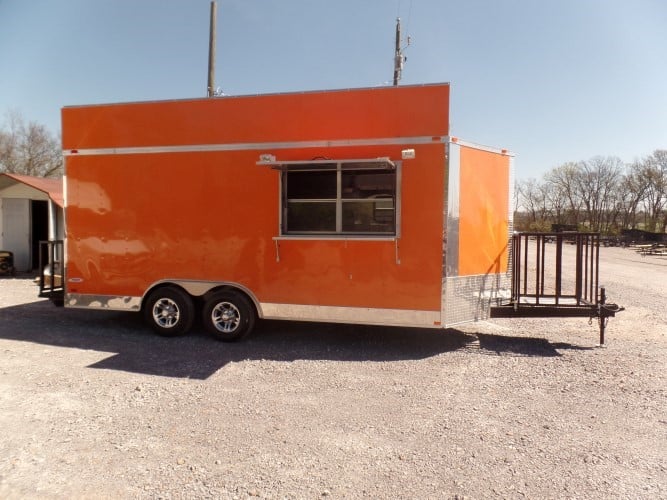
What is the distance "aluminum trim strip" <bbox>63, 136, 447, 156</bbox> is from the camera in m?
5.52

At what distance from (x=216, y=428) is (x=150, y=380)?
4.64 feet

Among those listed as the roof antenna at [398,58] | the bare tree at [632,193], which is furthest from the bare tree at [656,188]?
the roof antenna at [398,58]

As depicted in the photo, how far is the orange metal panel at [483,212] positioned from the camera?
5.69 m

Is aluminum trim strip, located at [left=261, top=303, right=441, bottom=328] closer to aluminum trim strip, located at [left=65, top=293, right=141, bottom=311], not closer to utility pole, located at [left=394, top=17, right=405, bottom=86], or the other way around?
aluminum trim strip, located at [left=65, top=293, right=141, bottom=311]

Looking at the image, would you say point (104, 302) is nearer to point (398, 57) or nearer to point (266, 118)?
point (266, 118)

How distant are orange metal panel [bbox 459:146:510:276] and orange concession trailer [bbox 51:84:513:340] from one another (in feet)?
0.08

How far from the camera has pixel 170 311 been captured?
630 cm

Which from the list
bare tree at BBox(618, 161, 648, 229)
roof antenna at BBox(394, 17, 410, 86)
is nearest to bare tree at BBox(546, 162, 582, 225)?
bare tree at BBox(618, 161, 648, 229)

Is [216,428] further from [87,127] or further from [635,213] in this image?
[635,213]

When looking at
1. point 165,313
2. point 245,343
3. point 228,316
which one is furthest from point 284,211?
point 165,313

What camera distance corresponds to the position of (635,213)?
170 feet

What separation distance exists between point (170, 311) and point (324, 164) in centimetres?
300

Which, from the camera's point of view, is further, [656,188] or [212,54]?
[656,188]

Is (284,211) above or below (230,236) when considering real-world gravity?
above
